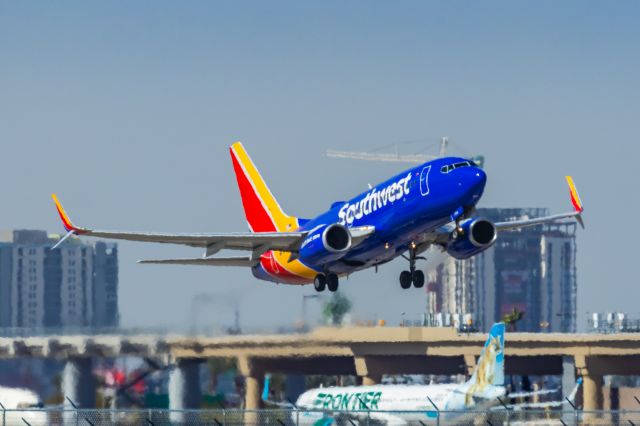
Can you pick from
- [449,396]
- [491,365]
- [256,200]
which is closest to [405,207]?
[449,396]

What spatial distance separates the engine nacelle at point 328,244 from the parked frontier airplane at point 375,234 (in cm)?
5

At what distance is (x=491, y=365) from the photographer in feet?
308

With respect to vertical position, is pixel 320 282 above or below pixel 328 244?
below

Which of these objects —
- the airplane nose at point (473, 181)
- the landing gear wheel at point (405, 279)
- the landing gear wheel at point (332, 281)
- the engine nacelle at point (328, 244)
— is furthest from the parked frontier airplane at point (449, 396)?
the airplane nose at point (473, 181)

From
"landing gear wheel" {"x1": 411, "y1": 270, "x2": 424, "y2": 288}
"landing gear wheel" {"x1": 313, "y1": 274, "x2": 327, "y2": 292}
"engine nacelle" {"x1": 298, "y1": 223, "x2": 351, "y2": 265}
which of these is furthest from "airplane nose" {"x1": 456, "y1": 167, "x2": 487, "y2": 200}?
"landing gear wheel" {"x1": 313, "y1": 274, "x2": 327, "y2": 292}

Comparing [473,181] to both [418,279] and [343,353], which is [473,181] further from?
[343,353]

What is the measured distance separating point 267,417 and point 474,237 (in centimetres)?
1372

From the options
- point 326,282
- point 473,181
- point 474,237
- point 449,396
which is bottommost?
point 449,396

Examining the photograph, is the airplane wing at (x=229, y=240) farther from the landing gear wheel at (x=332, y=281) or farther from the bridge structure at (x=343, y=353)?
the bridge structure at (x=343, y=353)

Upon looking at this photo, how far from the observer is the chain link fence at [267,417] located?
218ft

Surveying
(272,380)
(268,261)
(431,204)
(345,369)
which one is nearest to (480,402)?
(268,261)

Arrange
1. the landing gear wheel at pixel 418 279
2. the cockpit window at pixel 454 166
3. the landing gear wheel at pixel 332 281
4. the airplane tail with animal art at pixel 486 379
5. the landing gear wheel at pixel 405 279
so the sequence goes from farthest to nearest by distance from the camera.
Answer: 1. the airplane tail with animal art at pixel 486 379
2. the landing gear wheel at pixel 332 281
3. the landing gear wheel at pixel 405 279
4. the landing gear wheel at pixel 418 279
5. the cockpit window at pixel 454 166

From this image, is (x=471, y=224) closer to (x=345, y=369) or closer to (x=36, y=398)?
(x=36, y=398)

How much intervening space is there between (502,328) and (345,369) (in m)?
33.1
